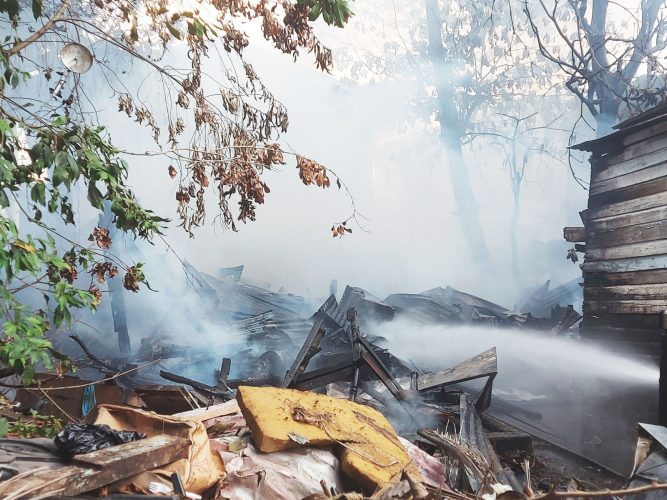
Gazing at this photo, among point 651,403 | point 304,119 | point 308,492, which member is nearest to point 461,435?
point 308,492

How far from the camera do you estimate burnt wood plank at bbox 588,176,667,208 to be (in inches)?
291

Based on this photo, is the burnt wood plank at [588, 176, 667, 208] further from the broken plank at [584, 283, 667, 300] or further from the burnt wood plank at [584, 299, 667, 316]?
the burnt wood plank at [584, 299, 667, 316]

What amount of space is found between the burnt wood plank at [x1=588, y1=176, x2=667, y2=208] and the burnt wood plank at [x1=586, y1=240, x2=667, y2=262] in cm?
87

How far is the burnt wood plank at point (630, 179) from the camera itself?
7.40 meters

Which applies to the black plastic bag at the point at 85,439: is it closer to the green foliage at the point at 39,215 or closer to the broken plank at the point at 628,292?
the green foliage at the point at 39,215

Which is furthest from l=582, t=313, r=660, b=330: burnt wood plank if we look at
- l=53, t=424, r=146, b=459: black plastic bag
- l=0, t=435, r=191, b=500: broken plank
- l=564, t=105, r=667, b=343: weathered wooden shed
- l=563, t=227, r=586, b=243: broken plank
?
l=53, t=424, r=146, b=459: black plastic bag

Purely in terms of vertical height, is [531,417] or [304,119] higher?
[304,119]

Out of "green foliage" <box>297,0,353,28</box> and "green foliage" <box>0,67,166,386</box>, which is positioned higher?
"green foliage" <box>297,0,353,28</box>

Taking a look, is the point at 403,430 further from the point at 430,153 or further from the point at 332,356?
the point at 430,153

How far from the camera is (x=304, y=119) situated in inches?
941

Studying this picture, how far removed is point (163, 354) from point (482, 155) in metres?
27.8

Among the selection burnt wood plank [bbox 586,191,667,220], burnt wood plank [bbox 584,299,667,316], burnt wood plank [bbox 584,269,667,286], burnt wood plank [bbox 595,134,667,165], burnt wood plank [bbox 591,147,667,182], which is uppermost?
burnt wood plank [bbox 595,134,667,165]

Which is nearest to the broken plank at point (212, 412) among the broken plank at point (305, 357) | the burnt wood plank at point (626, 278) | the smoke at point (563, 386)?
the broken plank at point (305, 357)

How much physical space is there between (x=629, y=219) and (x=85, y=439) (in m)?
8.84
